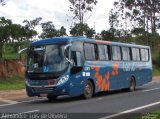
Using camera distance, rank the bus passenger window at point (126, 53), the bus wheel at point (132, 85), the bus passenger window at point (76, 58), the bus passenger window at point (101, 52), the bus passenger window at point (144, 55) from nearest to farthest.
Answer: the bus passenger window at point (76, 58) → the bus passenger window at point (101, 52) → the bus passenger window at point (126, 53) → the bus wheel at point (132, 85) → the bus passenger window at point (144, 55)

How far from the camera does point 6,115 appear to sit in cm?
1547

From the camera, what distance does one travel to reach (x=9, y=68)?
36.2 m

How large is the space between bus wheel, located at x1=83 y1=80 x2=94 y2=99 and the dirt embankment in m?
13.6

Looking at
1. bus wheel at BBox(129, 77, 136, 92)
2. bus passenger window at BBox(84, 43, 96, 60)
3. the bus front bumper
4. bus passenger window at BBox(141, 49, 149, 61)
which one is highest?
bus passenger window at BBox(84, 43, 96, 60)

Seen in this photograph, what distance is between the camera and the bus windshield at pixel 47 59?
20547 millimetres

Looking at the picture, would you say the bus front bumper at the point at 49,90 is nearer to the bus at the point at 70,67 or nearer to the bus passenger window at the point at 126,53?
the bus at the point at 70,67

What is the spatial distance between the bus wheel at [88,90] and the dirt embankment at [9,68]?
1358 centimetres

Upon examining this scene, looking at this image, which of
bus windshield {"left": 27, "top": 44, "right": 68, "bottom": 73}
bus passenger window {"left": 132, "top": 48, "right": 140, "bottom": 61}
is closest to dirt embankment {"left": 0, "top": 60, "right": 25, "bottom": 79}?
bus passenger window {"left": 132, "top": 48, "right": 140, "bottom": 61}

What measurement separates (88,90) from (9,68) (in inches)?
590

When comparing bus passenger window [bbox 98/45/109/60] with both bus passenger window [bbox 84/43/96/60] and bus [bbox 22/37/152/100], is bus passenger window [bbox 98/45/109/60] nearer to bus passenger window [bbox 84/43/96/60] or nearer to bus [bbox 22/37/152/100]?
bus [bbox 22/37/152/100]

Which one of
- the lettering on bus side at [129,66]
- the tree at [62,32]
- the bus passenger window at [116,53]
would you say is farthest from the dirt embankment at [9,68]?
the bus passenger window at [116,53]

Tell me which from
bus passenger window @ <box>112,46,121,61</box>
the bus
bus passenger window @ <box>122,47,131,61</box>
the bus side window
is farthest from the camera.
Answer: bus passenger window @ <box>122,47,131,61</box>

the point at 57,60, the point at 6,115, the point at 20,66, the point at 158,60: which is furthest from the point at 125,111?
the point at 158,60

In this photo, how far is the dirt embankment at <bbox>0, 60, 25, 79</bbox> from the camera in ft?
116
